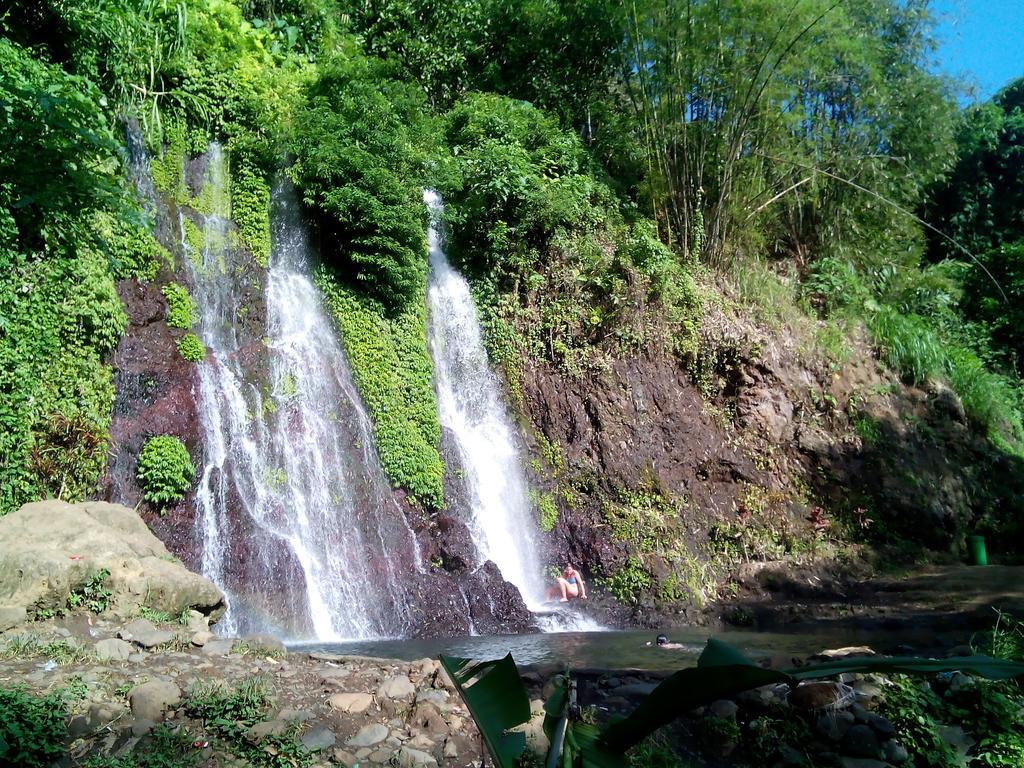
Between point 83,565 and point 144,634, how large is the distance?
1.04 m

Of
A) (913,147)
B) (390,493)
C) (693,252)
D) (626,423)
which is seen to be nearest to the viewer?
(390,493)

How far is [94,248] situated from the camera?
940 centimetres

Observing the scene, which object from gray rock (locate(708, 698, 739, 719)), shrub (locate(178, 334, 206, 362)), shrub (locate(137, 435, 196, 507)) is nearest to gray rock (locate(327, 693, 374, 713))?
gray rock (locate(708, 698, 739, 719))

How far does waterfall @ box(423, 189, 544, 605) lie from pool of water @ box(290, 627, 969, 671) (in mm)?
2036

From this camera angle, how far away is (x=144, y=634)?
16.9 ft

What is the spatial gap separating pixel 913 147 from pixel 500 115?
9369 millimetres

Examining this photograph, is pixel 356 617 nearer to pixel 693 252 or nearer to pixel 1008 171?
pixel 693 252

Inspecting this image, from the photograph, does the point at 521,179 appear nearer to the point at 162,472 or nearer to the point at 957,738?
the point at 162,472

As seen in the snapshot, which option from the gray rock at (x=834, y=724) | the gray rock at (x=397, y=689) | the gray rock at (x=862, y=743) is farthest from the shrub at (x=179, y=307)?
the gray rock at (x=862, y=743)

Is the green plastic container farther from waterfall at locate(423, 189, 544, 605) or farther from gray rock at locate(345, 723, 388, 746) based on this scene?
gray rock at locate(345, 723, 388, 746)

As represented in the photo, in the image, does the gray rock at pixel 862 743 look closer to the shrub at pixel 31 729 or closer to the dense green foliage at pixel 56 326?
the shrub at pixel 31 729

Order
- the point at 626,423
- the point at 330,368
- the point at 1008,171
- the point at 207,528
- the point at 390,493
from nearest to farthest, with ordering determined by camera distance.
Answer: the point at 207,528, the point at 390,493, the point at 330,368, the point at 626,423, the point at 1008,171

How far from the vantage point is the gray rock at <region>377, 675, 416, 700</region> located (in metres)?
4.43

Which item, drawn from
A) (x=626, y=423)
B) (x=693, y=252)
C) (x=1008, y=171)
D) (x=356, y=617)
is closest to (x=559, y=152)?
(x=693, y=252)
